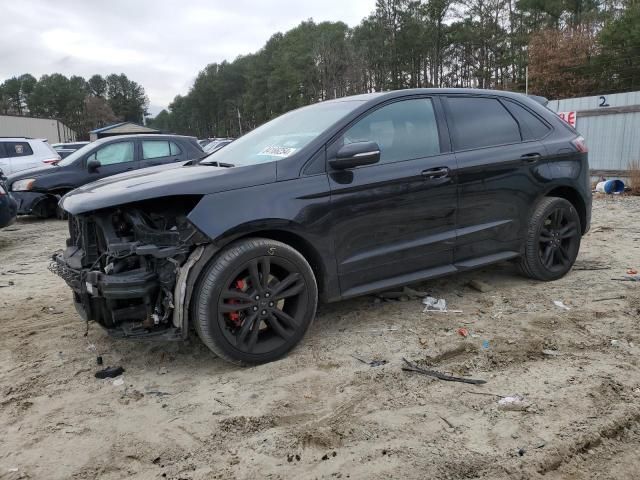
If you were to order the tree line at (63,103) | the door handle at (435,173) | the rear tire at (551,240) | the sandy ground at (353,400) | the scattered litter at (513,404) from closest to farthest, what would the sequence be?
1. the sandy ground at (353,400)
2. the scattered litter at (513,404)
3. the door handle at (435,173)
4. the rear tire at (551,240)
5. the tree line at (63,103)

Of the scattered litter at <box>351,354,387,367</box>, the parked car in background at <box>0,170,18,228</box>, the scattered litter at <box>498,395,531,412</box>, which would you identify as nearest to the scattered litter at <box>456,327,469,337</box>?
the scattered litter at <box>351,354,387,367</box>

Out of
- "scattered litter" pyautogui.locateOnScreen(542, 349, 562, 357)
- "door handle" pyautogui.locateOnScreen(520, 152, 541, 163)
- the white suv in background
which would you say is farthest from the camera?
the white suv in background

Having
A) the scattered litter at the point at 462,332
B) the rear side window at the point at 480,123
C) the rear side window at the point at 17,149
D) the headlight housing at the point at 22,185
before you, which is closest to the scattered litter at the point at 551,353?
the scattered litter at the point at 462,332

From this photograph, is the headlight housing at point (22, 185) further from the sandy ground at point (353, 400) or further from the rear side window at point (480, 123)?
the rear side window at point (480, 123)

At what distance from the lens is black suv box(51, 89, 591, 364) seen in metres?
3.23

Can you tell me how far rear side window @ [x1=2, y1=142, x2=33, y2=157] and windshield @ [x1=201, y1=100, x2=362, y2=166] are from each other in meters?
10.4

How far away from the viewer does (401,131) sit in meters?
4.05

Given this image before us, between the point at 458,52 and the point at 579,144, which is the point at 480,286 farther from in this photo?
the point at 458,52

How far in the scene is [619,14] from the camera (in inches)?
1465

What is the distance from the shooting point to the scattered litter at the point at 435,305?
4.36 metres

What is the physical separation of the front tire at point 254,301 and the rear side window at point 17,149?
38.2 ft

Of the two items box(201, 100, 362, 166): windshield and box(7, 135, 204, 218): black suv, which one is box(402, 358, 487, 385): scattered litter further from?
box(7, 135, 204, 218): black suv

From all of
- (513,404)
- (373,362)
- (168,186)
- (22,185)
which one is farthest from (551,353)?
(22,185)

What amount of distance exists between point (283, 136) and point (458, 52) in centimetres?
5147
